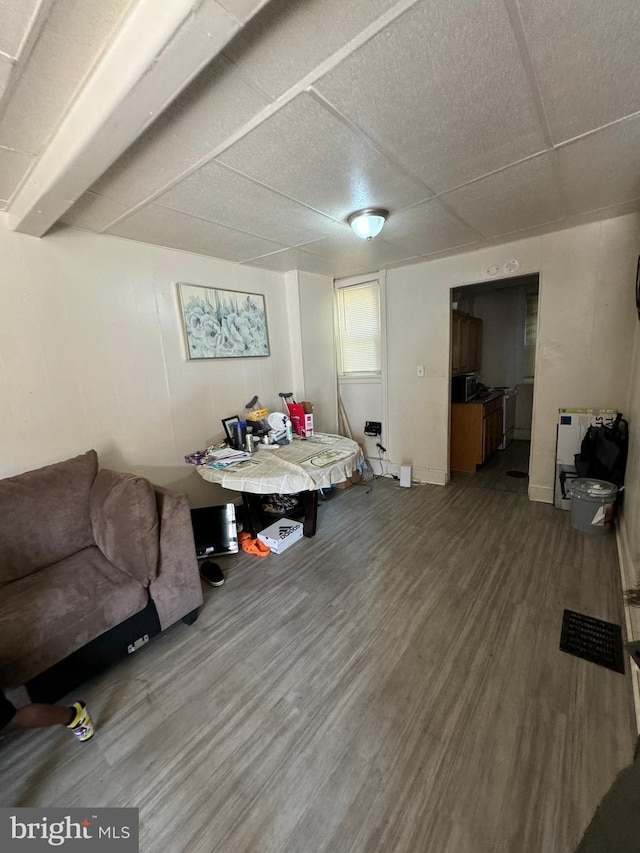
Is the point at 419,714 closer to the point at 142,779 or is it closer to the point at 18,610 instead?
the point at 142,779

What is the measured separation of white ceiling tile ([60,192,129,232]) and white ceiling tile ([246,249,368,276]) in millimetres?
1269

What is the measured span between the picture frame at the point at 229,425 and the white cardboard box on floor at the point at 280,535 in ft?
2.73

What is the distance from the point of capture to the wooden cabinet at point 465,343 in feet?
13.0

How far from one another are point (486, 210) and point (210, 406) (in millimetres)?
2615

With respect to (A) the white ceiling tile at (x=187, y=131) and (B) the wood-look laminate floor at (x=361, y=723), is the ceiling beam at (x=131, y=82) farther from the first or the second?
(B) the wood-look laminate floor at (x=361, y=723)

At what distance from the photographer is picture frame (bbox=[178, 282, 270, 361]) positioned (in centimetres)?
287

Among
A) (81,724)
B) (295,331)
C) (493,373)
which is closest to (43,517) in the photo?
(81,724)

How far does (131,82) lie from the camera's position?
1.04m

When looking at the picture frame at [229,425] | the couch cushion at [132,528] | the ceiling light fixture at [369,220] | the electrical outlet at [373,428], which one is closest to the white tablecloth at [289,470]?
the picture frame at [229,425]

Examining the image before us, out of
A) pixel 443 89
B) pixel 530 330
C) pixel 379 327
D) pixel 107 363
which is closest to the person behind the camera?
pixel 443 89

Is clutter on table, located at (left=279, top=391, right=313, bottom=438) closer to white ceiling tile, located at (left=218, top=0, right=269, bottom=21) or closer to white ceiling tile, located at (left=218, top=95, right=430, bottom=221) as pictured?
white ceiling tile, located at (left=218, top=95, right=430, bottom=221)

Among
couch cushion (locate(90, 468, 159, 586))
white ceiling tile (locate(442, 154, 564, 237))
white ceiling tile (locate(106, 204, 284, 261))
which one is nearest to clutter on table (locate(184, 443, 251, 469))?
couch cushion (locate(90, 468, 159, 586))

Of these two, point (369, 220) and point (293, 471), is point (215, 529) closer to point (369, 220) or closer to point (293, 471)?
point (293, 471)

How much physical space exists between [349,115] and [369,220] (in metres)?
0.87
